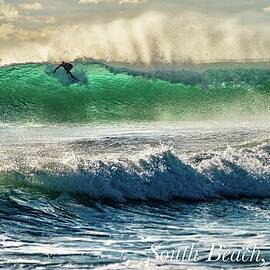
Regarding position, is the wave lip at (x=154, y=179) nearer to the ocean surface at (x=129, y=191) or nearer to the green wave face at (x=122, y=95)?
the ocean surface at (x=129, y=191)

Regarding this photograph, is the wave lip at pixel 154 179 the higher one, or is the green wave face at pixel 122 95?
the wave lip at pixel 154 179

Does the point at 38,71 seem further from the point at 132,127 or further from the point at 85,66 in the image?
the point at 132,127

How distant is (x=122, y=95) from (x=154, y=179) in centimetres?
1682

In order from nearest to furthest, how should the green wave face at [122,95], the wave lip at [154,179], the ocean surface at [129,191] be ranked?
the ocean surface at [129,191], the wave lip at [154,179], the green wave face at [122,95]

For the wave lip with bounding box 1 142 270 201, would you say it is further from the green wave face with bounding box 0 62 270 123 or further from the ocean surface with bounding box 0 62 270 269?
the green wave face with bounding box 0 62 270 123

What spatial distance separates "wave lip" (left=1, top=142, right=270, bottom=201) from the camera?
1206cm

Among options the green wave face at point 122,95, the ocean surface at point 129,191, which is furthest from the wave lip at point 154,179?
the green wave face at point 122,95

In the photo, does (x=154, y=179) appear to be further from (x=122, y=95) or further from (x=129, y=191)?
(x=122, y=95)

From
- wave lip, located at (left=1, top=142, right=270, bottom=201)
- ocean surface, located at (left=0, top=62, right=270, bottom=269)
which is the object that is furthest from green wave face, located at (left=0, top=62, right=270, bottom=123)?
wave lip, located at (left=1, top=142, right=270, bottom=201)

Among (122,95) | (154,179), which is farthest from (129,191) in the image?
(122,95)

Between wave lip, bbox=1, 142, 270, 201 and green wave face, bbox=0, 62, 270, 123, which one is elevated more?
wave lip, bbox=1, 142, 270, 201

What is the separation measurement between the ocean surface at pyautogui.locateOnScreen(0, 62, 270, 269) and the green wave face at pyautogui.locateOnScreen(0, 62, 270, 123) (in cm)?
120

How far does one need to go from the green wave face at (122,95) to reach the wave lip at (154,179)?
12.5m

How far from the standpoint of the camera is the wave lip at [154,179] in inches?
475
